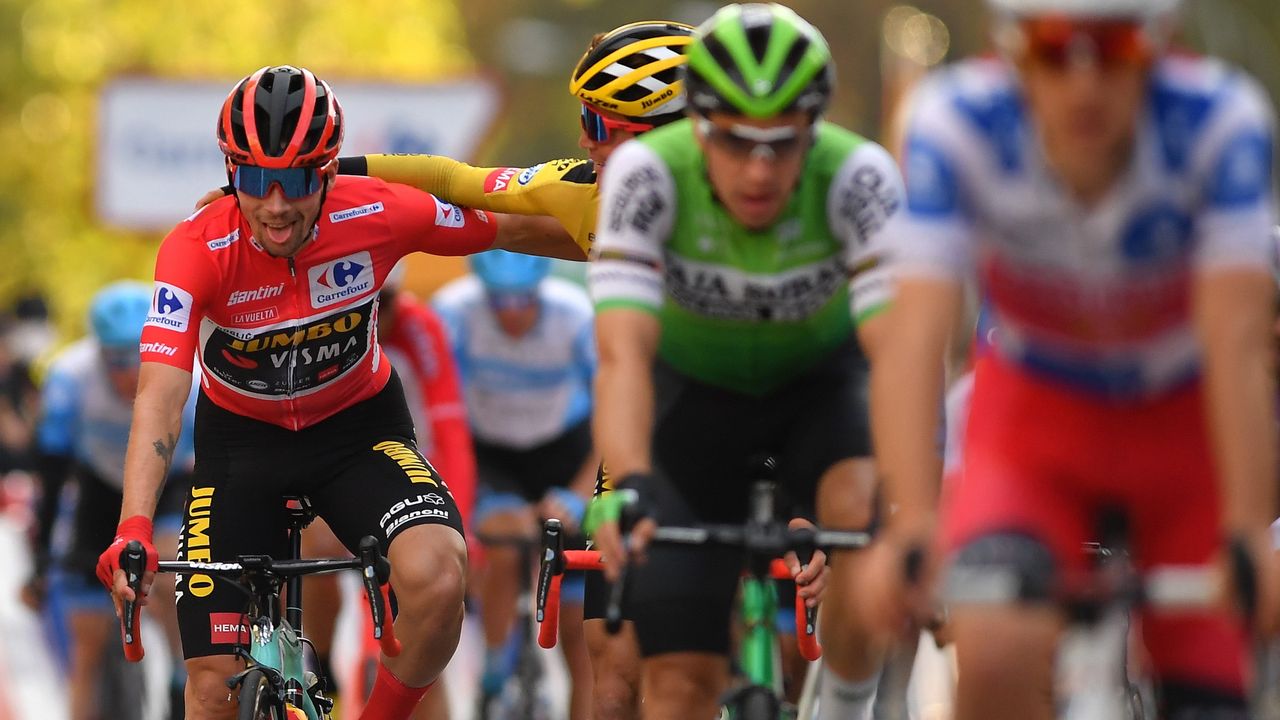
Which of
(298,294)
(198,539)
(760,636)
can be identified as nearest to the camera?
(760,636)

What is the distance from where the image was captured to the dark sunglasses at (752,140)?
→ 593cm

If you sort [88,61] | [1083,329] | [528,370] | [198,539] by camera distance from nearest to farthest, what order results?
[1083,329]
[198,539]
[528,370]
[88,61]

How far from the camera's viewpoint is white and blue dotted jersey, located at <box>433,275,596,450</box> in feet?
41.5

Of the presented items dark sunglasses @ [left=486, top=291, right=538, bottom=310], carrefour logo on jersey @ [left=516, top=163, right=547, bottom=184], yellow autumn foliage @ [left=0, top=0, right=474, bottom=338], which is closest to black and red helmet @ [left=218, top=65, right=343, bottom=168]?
carrefour logo on jersey @ [left=516, top=163, right=547, bottom=184]

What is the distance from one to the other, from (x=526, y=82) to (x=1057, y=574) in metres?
58.1

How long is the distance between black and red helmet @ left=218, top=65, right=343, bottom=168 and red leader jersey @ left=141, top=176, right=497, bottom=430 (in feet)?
0.97

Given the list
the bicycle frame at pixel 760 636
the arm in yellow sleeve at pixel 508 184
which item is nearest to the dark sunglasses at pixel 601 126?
the arm in yellow sleeve at pixel 508 184

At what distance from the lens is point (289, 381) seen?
25.6 ft

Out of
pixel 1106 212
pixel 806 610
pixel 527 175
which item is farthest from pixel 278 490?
pixel 1106 212

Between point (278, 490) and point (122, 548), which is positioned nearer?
point (122, 548)

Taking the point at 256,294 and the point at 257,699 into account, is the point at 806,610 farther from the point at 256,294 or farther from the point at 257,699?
the point at 256,294

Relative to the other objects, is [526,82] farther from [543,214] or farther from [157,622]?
[543,214]

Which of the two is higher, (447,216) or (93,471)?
(93,471)

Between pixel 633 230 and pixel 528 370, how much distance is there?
259 inches
